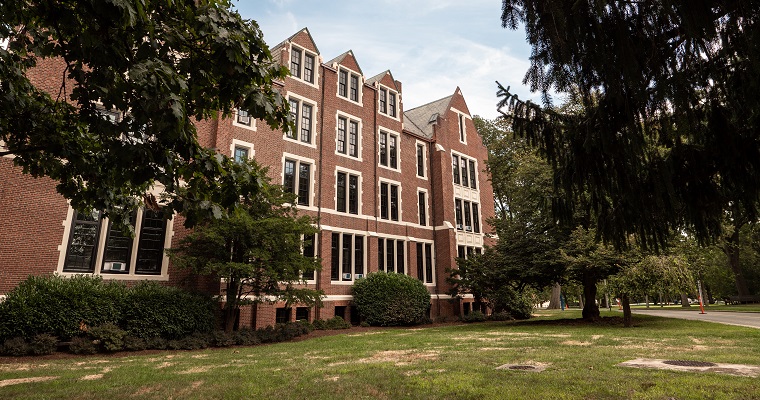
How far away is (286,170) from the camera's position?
21641 mm

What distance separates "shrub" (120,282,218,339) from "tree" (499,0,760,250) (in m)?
12.4

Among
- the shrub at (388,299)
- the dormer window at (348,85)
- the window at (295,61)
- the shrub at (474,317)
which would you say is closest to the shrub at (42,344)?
the shrub at (388,299)

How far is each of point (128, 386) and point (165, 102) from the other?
5.37m

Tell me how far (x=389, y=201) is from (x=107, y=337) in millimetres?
16460

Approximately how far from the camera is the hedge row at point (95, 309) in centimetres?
1162

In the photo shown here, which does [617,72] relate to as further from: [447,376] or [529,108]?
[447,376]

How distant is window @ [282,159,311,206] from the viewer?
848 inches

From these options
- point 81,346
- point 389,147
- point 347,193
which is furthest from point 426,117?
point 81,346

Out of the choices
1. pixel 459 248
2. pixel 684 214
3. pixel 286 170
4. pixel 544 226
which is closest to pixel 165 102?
pixel 684 214

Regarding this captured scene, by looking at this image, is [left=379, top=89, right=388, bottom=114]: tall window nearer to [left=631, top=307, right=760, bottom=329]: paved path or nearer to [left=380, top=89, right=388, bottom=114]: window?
[left=380, top=89, right=388, bottom=114]: window

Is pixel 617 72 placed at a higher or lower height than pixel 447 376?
higher

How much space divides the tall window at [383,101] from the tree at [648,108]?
21600 mm

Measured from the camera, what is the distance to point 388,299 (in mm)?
21172

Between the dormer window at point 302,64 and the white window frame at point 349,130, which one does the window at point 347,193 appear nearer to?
→ the white window frame at point 349,130
